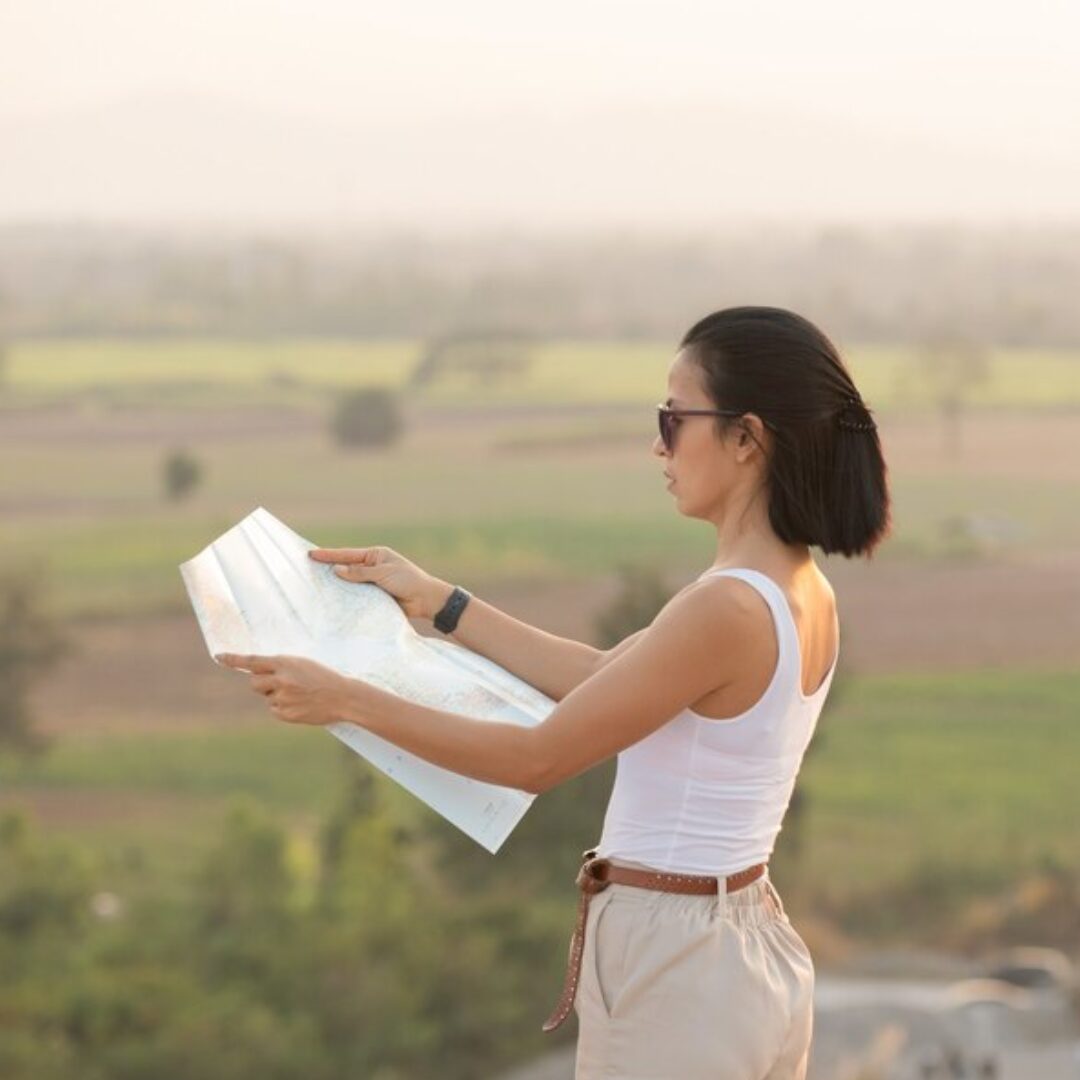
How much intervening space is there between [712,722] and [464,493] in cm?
3617

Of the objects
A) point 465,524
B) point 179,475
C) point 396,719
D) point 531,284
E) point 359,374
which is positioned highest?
point 396,719

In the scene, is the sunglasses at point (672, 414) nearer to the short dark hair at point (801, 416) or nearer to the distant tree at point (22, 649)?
the short dark hair at point (801, 416)

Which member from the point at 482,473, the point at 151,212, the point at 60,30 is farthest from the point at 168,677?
the point at 60,30

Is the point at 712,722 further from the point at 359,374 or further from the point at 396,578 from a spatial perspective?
the point at 359,374

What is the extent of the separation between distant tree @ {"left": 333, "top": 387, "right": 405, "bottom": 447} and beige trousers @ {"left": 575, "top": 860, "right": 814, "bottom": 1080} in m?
37.5

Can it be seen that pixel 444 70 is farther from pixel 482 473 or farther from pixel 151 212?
pixel 482 473

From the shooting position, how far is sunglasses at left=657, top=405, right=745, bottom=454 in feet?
7.08

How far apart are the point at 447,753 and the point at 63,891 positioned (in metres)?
28.4

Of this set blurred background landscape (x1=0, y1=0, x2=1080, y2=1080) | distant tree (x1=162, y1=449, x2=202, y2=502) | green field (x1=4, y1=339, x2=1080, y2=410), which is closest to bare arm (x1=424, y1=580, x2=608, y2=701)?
blurred background landscape (x1=0, y1=0, x2=1080, y2=1080)

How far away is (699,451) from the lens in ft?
7.14

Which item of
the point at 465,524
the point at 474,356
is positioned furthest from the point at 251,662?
the point at 474,356

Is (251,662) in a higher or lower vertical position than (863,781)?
higher

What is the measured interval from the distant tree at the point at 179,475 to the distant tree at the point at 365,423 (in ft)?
9.65

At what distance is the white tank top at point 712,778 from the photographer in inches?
83.5
